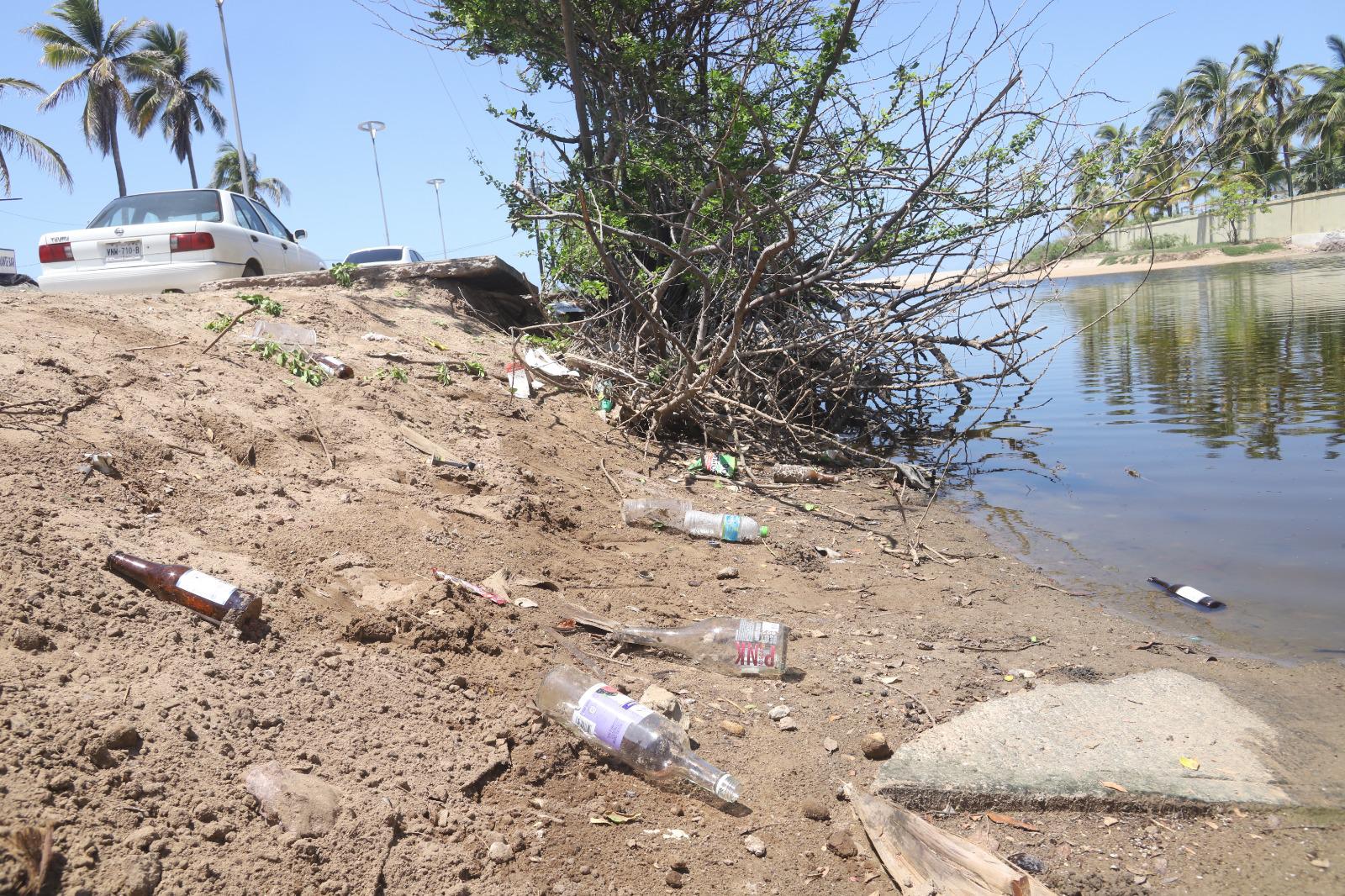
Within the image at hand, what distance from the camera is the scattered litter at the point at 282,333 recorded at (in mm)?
5395

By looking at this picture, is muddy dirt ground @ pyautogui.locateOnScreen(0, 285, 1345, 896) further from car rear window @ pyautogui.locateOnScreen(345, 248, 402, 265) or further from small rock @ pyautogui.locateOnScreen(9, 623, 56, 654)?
car rear window @ pyautogui.locateOnScreen(345, 248, 402, 265)

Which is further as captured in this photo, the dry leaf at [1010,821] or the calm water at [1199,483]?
the calm water at [1199,483]

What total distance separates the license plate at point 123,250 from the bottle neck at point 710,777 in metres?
7.45

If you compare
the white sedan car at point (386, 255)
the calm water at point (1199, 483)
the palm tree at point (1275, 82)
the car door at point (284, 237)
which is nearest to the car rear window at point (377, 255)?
the white sedan car at point (386, 255)

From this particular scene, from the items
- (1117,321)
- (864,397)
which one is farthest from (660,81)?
(1117,321)

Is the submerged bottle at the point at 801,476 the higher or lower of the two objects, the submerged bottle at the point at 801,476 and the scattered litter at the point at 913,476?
the higher

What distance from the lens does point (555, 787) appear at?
2184 millimetres

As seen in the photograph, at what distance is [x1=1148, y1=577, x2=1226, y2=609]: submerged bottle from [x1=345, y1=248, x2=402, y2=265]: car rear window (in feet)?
43.5

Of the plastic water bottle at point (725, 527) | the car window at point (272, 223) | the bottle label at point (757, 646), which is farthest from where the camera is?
the car window at point (272, 223)

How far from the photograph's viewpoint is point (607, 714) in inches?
92.4

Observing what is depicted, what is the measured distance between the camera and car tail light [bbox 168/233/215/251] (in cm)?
743

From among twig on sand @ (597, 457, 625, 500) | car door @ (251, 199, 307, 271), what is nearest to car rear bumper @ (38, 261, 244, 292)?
car door @ (251, 199, 307, 271)

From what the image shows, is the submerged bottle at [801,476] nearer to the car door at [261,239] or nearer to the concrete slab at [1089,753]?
the concrete slab at [1089,753]

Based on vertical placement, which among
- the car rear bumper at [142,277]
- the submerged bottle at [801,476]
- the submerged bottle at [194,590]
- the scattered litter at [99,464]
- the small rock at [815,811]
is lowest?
the small rock at [815,811]
